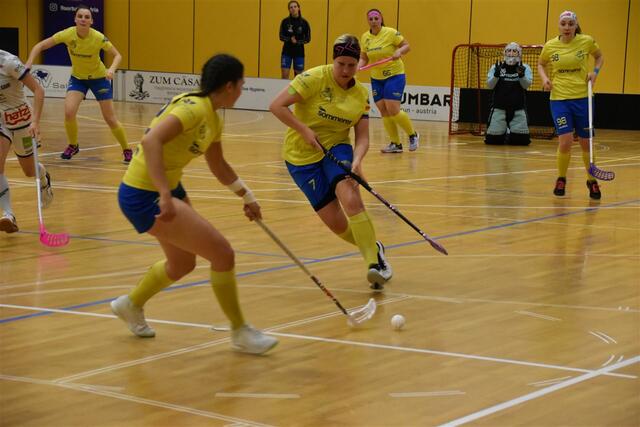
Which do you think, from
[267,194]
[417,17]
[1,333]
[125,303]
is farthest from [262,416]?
[417,17]

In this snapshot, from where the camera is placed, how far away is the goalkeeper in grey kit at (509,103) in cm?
1803

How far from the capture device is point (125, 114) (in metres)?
21.9

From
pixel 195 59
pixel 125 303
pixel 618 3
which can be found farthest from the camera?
pixel 195 59

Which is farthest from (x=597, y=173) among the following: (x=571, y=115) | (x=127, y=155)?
(x=127, y=155)

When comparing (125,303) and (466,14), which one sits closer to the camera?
(125,303)

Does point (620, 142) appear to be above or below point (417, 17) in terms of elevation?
below

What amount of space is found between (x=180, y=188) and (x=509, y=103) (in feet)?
43.6

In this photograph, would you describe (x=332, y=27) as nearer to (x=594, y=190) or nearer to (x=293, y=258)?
(x=594, y=190)

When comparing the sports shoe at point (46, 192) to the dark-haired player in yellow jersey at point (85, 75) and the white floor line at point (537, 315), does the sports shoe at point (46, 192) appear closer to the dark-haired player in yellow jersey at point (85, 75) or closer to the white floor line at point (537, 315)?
the dark-haired player in yellow jersey at point (85, 75)

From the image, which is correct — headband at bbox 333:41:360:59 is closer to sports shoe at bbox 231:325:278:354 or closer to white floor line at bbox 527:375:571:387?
sports shoe at bbox 231:325:278:354

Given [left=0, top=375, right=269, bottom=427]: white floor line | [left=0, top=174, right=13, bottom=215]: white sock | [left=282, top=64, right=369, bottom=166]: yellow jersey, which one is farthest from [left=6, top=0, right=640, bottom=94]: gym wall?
[left=0, top=375, right=269, bottom=427]: white floor line

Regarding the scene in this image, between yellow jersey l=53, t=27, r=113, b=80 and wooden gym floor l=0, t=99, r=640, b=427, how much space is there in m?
2.69

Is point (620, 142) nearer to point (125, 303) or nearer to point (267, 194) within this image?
point (267, 194)

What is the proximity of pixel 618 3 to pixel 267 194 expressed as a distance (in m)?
12.5
